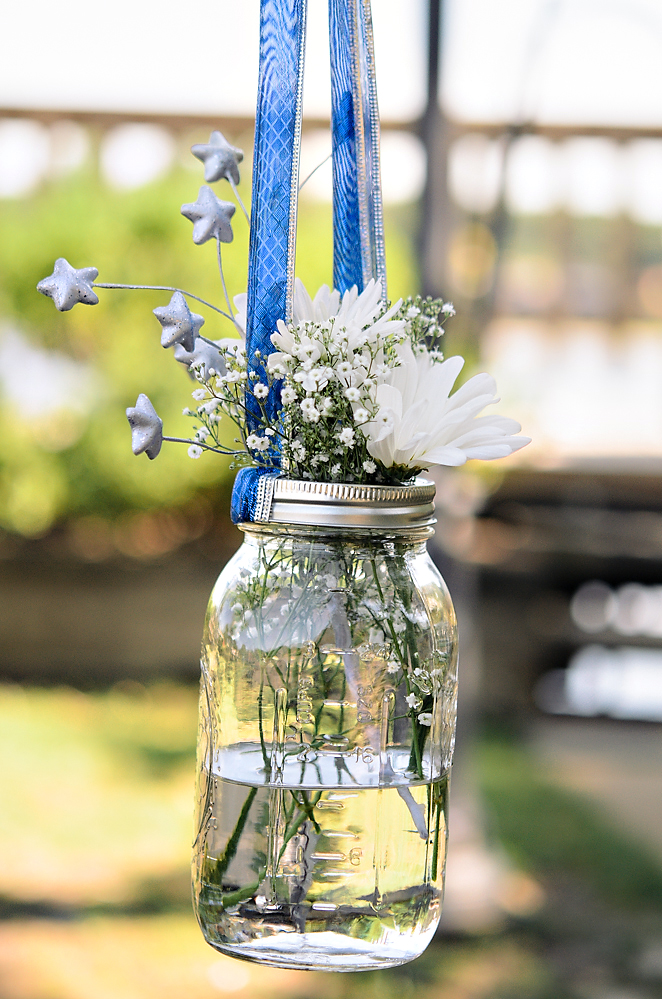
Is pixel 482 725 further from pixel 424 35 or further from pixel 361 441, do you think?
pixel 361 441

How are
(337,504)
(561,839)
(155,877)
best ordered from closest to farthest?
(337,504)
(155,877)
(561,839)

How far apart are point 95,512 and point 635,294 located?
8.75 ft

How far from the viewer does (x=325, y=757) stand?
646 mm

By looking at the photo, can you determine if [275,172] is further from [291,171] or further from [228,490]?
[228,490]

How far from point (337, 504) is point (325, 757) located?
16 cm

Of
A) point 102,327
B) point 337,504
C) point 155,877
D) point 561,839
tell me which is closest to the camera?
point 337,504

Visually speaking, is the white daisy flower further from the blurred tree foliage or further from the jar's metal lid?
the blurred tree foliage

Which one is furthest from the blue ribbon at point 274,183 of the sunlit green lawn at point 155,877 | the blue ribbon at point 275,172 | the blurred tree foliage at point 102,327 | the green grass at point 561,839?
the blurred tree foliage at point 102,327

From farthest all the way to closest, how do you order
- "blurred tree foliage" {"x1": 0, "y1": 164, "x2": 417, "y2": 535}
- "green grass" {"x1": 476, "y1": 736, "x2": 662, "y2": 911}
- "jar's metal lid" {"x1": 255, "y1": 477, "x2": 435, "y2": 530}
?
"blurred tree foliage" {"x1": 0, "y1": 164, "x2": 417, "y2": 535} → "green grass" {"x1": 476, "y1": 736, "x2": 662, "y2": 911} → "jar's metal lid" {"x1": 255, "y1": 477, "x2": 435, "y2": 530}

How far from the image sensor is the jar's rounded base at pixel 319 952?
0.64m

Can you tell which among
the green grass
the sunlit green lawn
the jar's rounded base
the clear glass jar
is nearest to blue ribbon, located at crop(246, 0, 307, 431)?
the clear glass jar

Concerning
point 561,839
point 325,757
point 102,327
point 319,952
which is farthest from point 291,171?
point 102,327

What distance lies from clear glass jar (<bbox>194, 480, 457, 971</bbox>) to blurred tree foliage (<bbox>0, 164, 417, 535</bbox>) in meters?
4.04

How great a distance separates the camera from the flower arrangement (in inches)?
24.8
